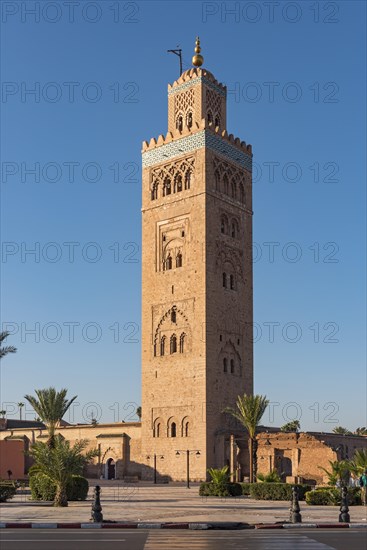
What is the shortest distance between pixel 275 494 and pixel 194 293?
20.2 m

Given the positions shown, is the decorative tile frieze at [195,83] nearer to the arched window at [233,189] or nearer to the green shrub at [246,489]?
the arched window at [233,189]

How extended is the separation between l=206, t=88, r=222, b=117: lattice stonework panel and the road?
38664 mm

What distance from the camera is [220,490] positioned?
30906 mm

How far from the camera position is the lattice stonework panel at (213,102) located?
51.6 meters

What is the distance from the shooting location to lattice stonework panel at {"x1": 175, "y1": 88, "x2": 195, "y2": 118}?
169 feet

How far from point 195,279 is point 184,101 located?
12762mm

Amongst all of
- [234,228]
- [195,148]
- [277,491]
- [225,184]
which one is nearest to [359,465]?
[277,491]

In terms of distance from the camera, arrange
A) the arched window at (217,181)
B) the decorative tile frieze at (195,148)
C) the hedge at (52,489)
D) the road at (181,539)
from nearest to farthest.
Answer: the road at (181,539), the hedge at (52,489), the decorative tile frieze at (195,148), the arched window at (217,181)

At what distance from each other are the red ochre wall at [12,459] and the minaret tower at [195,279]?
Answer: 7.56 m

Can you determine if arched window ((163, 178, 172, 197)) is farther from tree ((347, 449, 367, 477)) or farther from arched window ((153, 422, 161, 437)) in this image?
tree ((347, 449, 367, 477))

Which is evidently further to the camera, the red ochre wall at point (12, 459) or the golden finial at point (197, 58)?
the golden finial at point (197, 58)

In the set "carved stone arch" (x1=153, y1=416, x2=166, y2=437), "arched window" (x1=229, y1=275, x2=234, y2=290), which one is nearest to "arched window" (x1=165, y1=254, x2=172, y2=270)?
"arched window" (x1=229, y1=275, x2=234, y2=290)

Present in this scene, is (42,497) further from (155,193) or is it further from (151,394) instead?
(155,193)

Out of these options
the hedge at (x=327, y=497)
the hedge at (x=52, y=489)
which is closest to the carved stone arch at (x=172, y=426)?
the hedge at (x=52, y=489)
